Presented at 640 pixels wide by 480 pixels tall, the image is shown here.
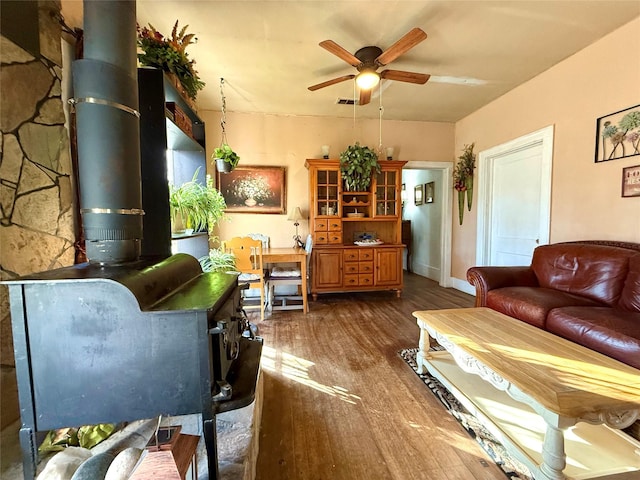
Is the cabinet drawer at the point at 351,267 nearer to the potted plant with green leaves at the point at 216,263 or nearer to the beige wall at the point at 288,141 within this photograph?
the beige wall at the point at 288,141

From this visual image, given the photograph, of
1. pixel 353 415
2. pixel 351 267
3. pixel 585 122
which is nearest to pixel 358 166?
pixel 351 267

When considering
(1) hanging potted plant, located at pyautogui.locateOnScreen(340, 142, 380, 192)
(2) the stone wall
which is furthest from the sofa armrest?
(2) the stone wall

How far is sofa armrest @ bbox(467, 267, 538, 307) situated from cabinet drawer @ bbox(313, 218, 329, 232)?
191 centimetres

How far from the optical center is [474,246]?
163 inches

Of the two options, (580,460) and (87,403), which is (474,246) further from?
(87,403)

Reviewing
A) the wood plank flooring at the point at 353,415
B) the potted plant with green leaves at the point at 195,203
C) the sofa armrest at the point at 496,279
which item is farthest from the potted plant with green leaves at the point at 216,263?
the sofa armrest at the point at 496,279

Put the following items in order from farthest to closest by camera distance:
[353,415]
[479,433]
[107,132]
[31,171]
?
[353,415] → [479,433] → [31,171] → [107,132]

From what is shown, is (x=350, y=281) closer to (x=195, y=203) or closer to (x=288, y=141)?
(x=288, y=141)

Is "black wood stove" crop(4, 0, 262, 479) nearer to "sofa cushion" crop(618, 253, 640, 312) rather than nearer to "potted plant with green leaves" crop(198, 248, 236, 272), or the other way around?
"potted plant with green leaves" crop(198, 248, 236, 272)

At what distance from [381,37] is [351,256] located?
2.45 metres

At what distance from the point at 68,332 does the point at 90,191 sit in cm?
49

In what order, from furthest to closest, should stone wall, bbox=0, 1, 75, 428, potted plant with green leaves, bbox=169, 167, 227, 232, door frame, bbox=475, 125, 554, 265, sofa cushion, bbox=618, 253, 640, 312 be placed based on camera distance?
door frame, bbox=475, 125, 554, 265, sofa cushion, bbox=618, 253, 640, 312, potted plant with green leaves, bbox=169, 167, 227, 232, stone wall, bbox=0, 1, 75, 428

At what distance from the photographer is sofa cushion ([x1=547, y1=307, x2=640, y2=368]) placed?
61.3 inches

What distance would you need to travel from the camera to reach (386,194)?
13.5 feet
